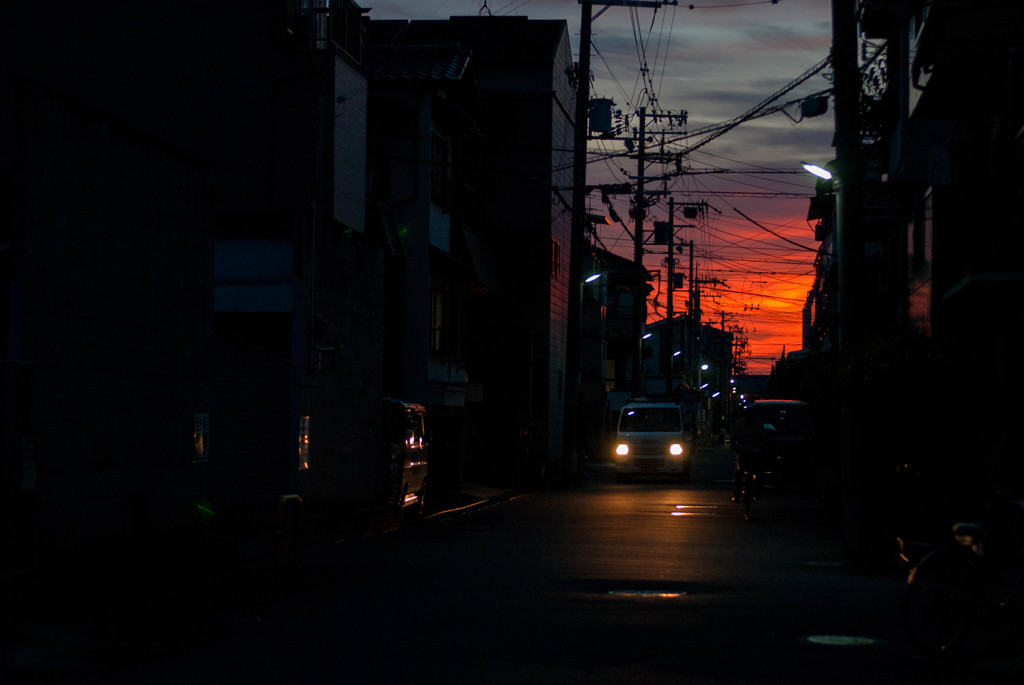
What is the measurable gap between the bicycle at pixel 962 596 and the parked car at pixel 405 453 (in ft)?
49.1

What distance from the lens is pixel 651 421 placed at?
42.3 metres

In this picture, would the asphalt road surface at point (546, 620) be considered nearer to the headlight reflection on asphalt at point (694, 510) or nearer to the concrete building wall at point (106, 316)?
the concrete building wall at point (106, 316)

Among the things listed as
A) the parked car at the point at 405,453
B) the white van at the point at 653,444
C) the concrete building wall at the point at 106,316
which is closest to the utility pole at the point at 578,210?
the white van at the point at 653,444

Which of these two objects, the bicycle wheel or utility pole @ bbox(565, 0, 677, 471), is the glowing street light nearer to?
the bicycle wheel

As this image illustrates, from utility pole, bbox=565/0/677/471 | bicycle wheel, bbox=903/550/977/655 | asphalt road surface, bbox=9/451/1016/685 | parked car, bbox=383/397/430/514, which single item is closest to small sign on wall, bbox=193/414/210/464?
asphalt road surface, bbox=9/451/1016/685

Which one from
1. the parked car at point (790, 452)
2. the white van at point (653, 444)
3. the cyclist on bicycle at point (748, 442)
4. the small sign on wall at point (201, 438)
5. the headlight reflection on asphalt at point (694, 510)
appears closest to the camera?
the small sign on wall at point (201, 438)

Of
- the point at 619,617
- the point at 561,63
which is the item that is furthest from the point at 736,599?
the point at 561,63

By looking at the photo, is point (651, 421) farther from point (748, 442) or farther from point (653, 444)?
point (748, 442)

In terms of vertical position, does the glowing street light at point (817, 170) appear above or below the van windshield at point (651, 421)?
above

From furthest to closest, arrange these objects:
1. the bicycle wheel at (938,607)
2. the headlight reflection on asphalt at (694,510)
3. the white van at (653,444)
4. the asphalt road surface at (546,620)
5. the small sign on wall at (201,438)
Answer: the white van at (653,444)
the headlight reflection on asphalt at (694,510)
the small sign on wall at (201,438)
the bicycle wheel at (938,607)
the asphalt road surface at (546,620)

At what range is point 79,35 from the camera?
23031mm

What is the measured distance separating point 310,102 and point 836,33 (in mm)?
10394

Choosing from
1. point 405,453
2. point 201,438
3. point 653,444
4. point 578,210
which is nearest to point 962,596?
point 201,438

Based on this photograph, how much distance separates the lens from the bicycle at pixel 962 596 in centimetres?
935
